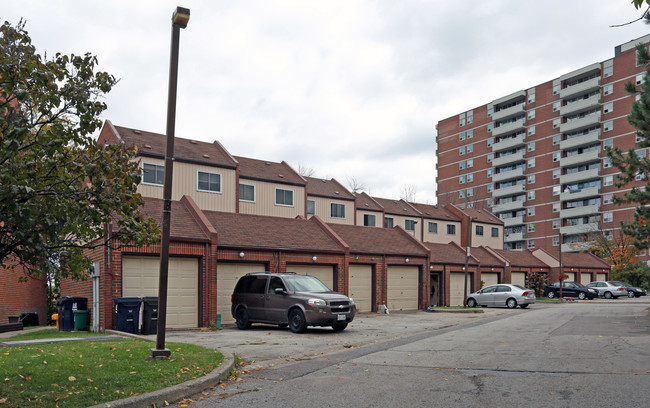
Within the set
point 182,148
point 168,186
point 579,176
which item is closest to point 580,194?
point 579,176

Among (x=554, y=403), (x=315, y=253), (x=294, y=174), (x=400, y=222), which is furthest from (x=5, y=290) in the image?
(x=400, y=222)

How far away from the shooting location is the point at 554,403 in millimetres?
6773

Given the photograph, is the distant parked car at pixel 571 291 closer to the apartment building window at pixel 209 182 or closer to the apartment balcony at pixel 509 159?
the apartment building window at pixel 209 182

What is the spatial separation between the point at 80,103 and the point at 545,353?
9428mm

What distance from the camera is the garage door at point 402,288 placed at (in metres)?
29.1

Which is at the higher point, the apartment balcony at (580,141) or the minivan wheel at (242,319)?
the apartment balcony at (580,141)

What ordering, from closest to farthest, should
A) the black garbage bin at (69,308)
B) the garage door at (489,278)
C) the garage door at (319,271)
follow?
the black garbage bin at (69,308), the garage door at (319,271), the garage door at (489,278)

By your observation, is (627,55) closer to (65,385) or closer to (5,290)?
(5,290)

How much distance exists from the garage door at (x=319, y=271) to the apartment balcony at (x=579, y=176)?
66903 millimetres

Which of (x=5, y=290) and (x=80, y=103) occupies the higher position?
(x=80, y=103)

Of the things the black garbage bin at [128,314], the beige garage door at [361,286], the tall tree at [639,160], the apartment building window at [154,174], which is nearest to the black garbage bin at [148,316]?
the black garbage bin at [128,314]

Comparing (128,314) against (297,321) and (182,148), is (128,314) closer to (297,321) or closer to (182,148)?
(297,321)

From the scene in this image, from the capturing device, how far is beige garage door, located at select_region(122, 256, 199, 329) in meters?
18.6

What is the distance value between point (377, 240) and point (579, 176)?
63006 millimetres
